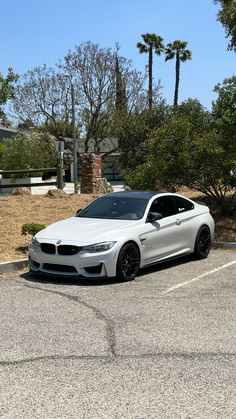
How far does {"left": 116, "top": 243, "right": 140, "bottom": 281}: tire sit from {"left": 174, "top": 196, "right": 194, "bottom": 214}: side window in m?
1.87

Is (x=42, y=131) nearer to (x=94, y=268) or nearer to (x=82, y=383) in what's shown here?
(x=94, y=268)

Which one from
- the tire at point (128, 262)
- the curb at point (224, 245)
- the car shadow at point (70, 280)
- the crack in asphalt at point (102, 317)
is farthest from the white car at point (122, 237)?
the curb at point (224, 245)

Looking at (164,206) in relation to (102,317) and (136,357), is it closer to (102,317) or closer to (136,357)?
(102,317)

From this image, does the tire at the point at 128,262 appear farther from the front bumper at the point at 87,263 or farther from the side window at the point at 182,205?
the side window at the point at 182,205

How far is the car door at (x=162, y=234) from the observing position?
9281 millimetres

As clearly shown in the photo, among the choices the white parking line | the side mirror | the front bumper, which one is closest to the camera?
the white parking line

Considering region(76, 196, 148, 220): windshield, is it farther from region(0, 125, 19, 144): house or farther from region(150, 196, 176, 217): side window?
region(0, 125, 19, 144): house

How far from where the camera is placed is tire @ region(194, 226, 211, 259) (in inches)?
420

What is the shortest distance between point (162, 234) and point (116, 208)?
0.95 metres

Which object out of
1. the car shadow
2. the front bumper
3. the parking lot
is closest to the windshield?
the car shadow

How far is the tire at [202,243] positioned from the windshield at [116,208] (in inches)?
57.8

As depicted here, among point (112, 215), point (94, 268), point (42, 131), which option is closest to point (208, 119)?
point (112, 215)

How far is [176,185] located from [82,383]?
1019cm

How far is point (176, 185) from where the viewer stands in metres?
14.3
